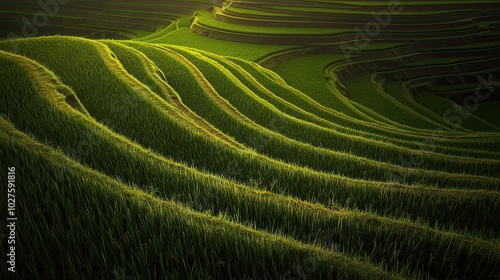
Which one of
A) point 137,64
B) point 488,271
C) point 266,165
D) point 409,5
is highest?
point 409,5

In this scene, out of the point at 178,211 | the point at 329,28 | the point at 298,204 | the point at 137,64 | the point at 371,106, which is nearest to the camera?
the point at 178,211

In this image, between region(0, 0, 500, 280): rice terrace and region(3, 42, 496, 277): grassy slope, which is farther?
region(3, 42, 496, 277): grassy slope

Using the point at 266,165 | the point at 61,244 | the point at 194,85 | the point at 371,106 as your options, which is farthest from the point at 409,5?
the point at 61,244

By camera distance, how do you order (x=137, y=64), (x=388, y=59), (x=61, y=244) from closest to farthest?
(x=61, y=244) → (x=137, y=64) → (x=388, y=59)

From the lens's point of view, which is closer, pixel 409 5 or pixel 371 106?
pixel 371 106

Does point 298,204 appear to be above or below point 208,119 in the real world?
below

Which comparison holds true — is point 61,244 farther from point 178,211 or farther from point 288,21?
point 288,21

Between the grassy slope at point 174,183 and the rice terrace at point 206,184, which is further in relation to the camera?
the grassy slope at point 174,183

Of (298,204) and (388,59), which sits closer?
(298,204)

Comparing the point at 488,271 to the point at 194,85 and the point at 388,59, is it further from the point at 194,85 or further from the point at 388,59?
the point at 388,59

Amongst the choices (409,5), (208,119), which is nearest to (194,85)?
(208,119)
